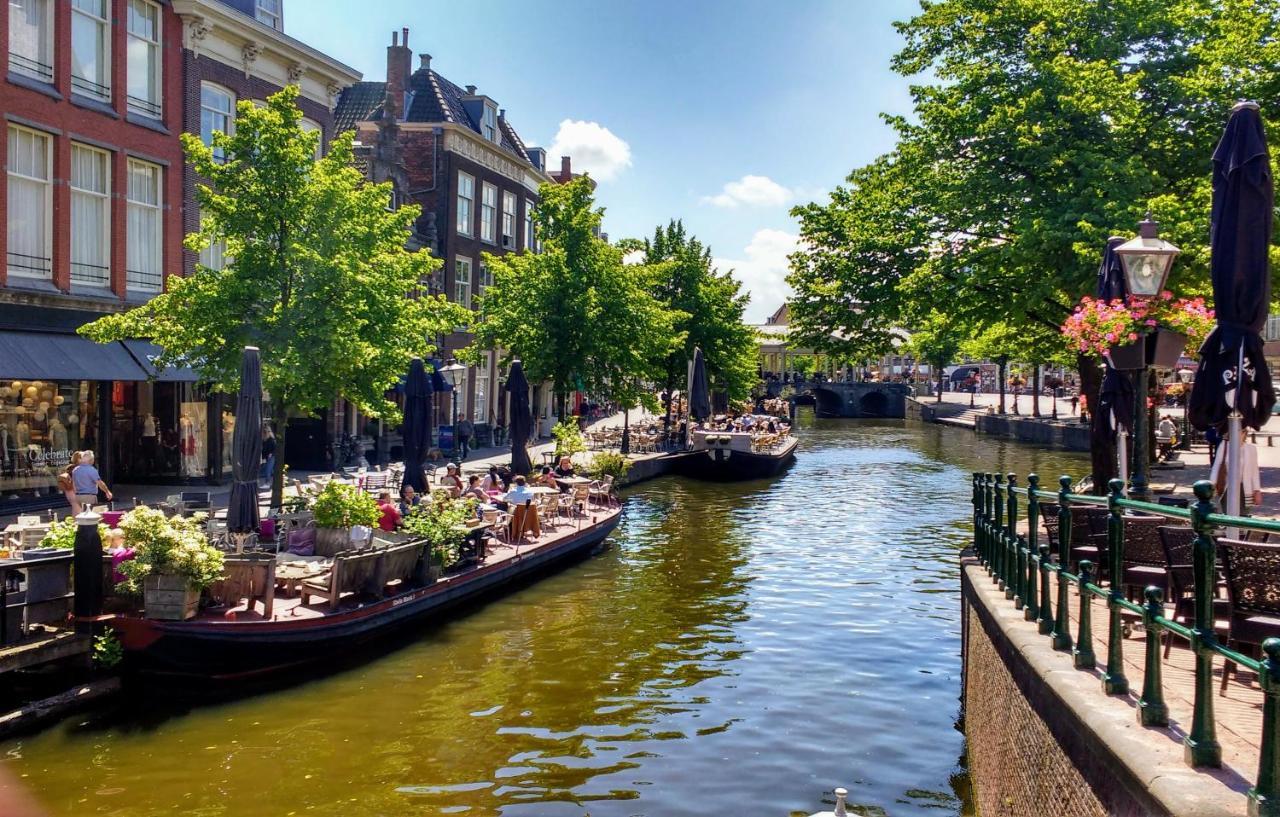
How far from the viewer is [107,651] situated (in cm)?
1134

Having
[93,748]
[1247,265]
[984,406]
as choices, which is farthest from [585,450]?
[984,406]

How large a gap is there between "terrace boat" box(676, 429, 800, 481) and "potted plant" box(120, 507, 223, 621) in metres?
25.5

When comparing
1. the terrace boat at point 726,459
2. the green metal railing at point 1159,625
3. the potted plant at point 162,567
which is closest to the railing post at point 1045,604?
the green metal railing at point 1159,625

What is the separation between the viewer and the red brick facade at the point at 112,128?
67.1 feet

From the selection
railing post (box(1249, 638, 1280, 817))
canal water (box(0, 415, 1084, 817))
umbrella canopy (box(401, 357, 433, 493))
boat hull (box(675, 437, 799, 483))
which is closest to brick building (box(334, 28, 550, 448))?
boat hull (box(675, 437, 799, 483))

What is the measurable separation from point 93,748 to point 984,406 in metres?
76.2

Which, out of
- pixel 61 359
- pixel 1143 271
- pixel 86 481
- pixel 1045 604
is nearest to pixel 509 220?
pixel 61 359

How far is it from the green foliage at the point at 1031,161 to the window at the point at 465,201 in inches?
691

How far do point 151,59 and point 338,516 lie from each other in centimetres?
1416

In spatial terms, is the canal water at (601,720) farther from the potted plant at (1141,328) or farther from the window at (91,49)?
the window at (91,49)

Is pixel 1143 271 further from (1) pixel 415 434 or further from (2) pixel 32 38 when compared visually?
(2) pixel 32 38

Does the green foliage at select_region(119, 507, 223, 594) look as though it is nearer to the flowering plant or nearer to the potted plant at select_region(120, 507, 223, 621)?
the potted plant at select_region(120, 507, 223, 621)

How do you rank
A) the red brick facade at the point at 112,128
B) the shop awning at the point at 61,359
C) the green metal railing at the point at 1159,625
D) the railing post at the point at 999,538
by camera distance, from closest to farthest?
the green metal railing at the point at 1159,625 < the railing post at the point at 999,538 < the shop awning at the point at 61,359 < the red brick facade at the point at 112,128

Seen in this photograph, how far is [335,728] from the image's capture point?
440 inches
